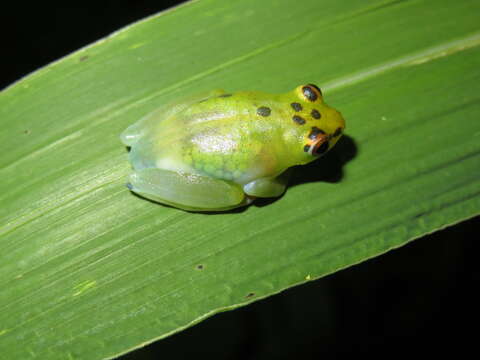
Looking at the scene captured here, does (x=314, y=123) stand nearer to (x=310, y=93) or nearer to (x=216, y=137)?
(x=310, y=93)

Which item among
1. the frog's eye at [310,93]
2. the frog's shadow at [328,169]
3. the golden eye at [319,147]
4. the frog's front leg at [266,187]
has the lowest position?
the frog's shadow at [328,169]

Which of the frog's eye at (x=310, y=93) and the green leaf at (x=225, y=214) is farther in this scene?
the frog's eye at (x=310, y=93)

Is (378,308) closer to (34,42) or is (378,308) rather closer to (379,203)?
(379,203)

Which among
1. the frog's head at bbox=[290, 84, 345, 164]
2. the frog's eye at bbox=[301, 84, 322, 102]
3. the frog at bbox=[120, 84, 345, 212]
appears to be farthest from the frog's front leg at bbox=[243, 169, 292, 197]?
the frog's eye at bbox=[301, 84, 322, 102]

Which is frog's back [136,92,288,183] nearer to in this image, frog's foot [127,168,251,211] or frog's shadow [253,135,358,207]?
frog's foot [127,168,251,211]

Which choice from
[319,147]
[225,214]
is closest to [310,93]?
[319,147]

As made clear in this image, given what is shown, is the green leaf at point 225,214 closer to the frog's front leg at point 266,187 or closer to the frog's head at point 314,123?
the frog's front leg at point 266,187

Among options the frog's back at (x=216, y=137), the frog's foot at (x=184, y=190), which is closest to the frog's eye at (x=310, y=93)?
the frog's back at (x=216, y=137)

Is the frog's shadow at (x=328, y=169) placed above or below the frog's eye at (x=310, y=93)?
below
